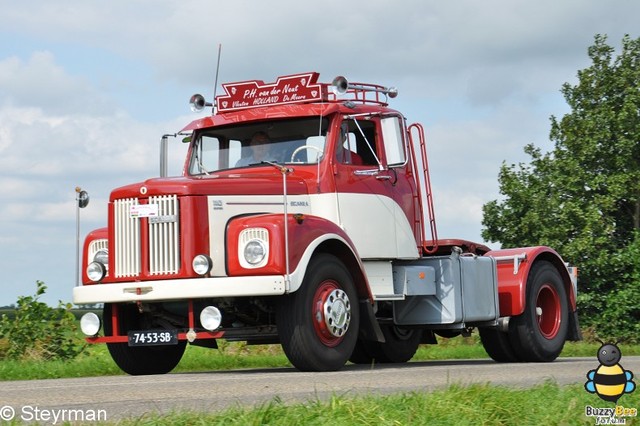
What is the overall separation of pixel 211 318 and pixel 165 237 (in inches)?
40.5

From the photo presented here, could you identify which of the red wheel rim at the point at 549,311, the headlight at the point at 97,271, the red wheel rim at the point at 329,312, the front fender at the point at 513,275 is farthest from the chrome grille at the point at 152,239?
the red wheel rim at the point at 549,311

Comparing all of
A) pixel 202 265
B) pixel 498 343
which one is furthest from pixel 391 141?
pixel 498 343

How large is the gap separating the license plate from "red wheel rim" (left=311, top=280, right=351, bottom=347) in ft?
4.66

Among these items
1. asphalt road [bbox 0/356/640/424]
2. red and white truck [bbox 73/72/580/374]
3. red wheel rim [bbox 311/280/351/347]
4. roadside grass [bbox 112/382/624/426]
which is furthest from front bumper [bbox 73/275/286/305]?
roadside grass [bbox 112/382/624/426]

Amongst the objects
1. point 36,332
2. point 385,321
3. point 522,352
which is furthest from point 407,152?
point 36,332

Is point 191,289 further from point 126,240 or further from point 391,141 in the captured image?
→ point 391,141

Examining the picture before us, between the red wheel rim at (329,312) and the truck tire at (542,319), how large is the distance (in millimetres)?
3886

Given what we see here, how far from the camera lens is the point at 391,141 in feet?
46.0

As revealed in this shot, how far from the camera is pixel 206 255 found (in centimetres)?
1216

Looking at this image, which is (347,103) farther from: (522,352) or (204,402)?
(204,402)

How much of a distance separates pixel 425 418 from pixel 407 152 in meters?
7.39

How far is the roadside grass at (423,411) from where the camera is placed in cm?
698

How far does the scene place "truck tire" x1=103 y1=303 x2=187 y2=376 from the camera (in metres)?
13.2

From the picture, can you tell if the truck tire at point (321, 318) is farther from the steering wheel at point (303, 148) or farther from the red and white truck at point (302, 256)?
the steering wheel at point (303, 148)
